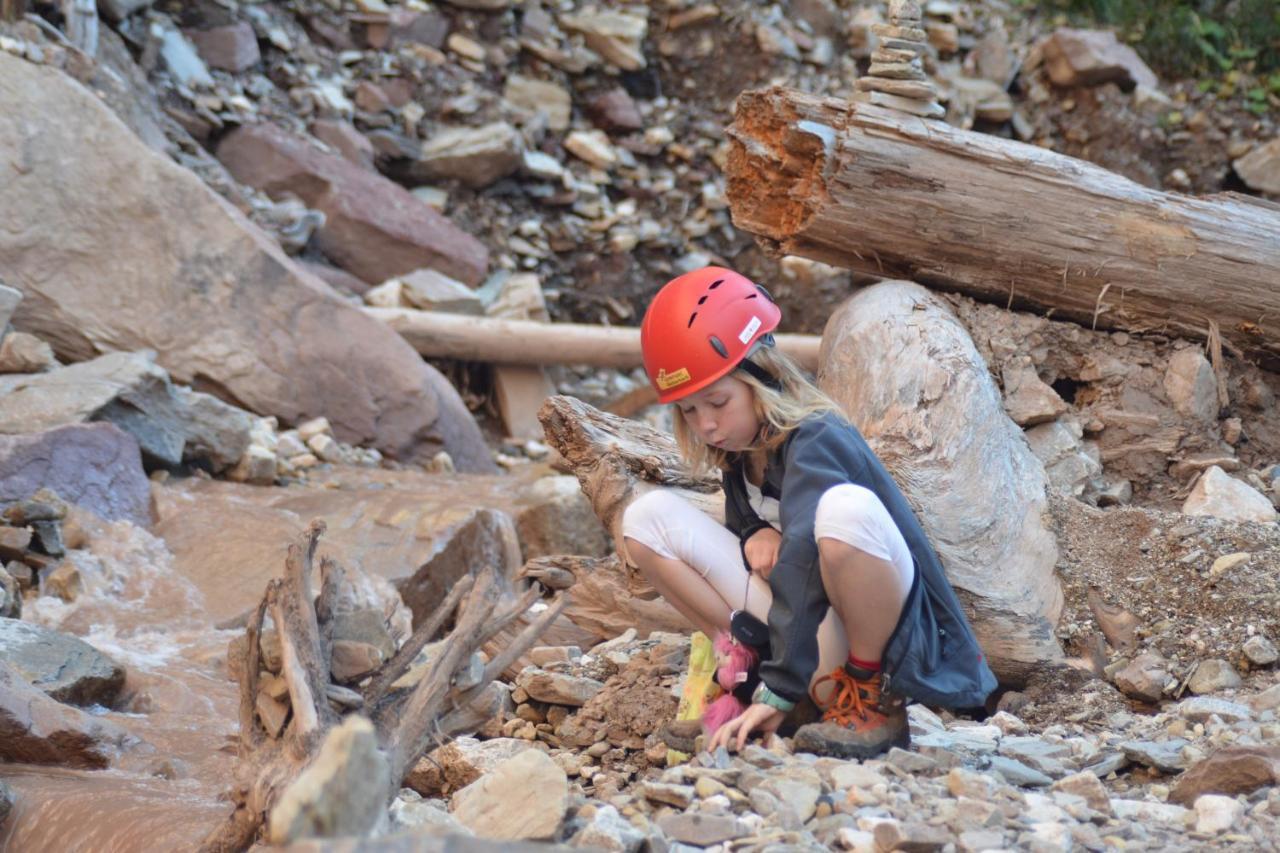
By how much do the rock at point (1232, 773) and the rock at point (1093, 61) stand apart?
885cm

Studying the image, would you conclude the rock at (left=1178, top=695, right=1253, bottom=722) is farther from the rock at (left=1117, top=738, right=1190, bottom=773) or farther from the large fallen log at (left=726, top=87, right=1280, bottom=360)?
the large fallen log at (left=726, top=87, right=1280, bottom=360)

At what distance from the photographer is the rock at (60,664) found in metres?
4.25

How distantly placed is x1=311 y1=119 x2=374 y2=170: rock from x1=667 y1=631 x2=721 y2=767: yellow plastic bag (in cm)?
780

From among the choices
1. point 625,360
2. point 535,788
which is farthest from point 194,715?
point 625,360

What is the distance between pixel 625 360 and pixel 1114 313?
4.46 metres

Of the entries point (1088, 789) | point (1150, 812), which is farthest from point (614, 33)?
point (1150, 812)

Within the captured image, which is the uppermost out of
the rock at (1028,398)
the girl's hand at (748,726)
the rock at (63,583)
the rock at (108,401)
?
the girl's hand at (748,726)

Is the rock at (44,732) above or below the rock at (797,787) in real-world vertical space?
below

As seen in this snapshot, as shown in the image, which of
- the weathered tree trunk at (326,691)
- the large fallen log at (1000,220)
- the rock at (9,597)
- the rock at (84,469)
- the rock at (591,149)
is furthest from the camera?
the rock at (591,149)

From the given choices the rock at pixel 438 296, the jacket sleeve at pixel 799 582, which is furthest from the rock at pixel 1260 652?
A: the rock at pixel 438 296

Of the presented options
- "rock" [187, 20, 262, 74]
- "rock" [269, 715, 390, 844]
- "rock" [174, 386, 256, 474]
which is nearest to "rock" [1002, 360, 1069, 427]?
"rock" [269, 715, 390, 844]

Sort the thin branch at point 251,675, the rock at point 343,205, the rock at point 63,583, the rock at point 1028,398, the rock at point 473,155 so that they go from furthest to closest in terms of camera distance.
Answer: the rock at point 473,155 → the rock at point 343,205 → the rock at point 63,583 → the rock at point 1028,398 → the thin branch at point 251,675

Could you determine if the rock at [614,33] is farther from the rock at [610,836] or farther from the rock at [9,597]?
the rock at [610,836]

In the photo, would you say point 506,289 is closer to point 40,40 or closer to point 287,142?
point 287,142
